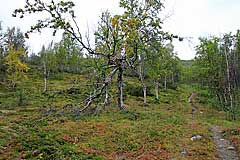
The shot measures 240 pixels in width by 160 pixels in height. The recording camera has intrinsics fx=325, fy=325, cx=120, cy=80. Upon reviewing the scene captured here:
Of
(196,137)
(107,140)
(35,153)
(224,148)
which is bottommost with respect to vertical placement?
(224,148)

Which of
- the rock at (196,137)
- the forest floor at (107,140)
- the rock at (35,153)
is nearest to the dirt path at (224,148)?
the forest floor at (107,140)

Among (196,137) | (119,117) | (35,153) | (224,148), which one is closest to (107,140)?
(35,153)

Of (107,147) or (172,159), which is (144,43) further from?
(172,159)

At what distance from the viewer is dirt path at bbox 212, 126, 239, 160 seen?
51.5 ft

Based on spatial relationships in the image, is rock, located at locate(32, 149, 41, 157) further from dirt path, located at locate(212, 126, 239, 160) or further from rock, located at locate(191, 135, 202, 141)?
rock, located at locate(191, 135, 202, 141)

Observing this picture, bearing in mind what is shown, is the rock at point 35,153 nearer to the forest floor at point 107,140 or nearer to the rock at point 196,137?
the forest floor at point 107,140

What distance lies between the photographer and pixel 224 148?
1788 cm

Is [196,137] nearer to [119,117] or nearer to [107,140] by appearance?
[107,140]

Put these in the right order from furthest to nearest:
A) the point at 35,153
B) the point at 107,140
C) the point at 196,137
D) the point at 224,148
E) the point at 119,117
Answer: the point at 119,117
the point at 196,137
the point at 107,140
the point at 224,148
the point at 35,153

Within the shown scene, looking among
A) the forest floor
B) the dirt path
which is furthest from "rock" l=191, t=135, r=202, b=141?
the dirt path

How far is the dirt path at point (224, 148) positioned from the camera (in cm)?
1570

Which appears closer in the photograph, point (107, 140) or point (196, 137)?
point (107, 140)

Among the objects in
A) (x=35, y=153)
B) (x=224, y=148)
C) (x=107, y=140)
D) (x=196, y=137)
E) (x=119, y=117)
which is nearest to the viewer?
(x=35, y=153)

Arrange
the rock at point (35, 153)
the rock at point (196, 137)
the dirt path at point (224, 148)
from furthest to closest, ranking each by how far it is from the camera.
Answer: the rock at point (196, 137) → the dirt path at point (224, 148) → the rock at point (35, 153)
